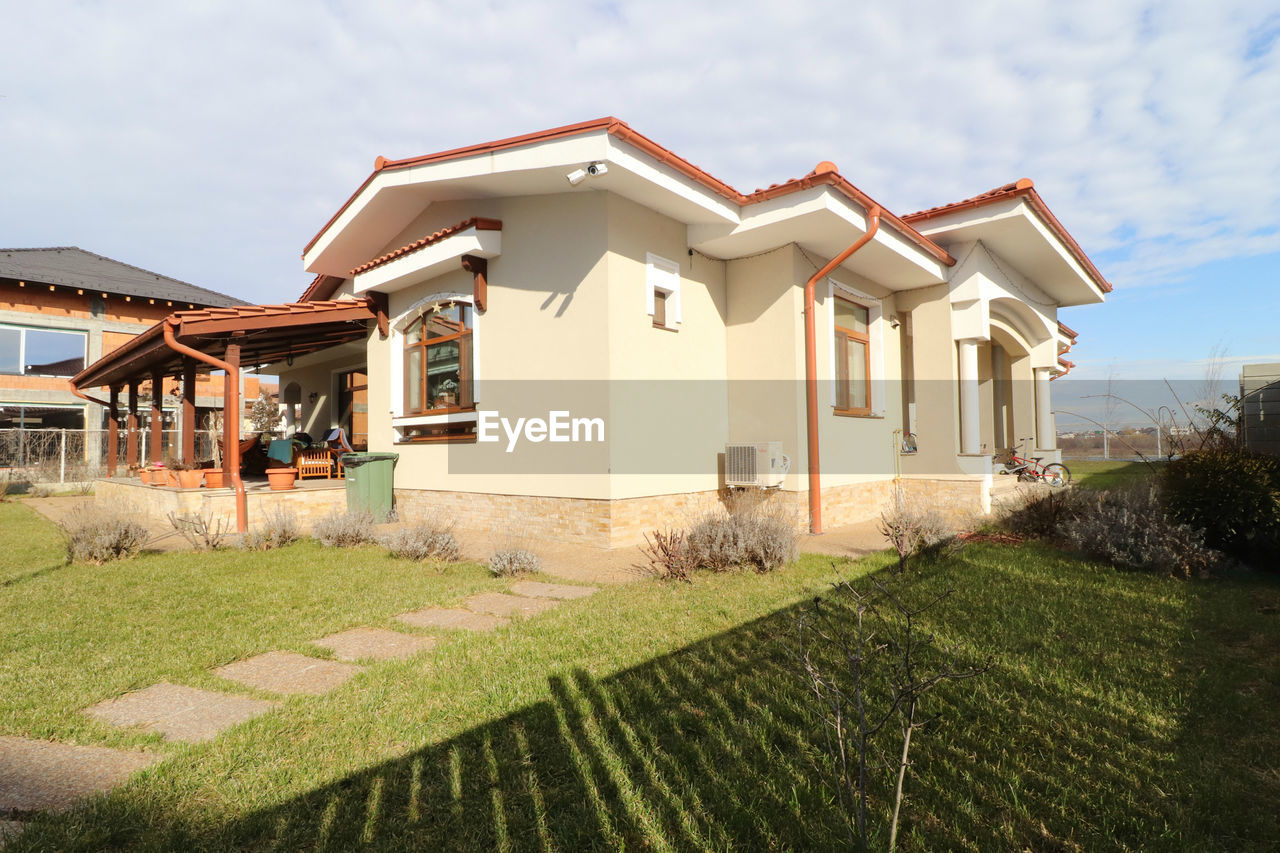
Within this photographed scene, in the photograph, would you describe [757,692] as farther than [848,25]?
No

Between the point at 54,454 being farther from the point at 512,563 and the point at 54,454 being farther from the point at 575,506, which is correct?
the point at 512,563

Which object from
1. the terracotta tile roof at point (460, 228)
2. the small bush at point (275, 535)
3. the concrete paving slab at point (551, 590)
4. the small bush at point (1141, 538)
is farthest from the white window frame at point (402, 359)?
the small bush at point (1141, 538)

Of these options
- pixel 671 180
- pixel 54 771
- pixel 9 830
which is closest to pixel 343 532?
pixel 54 771

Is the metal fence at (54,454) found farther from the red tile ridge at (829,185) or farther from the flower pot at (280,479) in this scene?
the red tile ridge at (829,185)

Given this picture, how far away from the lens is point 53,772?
82.6 inches

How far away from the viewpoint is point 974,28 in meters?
6.90

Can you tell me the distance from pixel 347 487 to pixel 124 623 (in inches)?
192

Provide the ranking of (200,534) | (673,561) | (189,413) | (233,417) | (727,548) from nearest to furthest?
(673,561)
(727,548)
(200,534)
(233,417)
(189,413)

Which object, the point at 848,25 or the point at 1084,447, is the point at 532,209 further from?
the point at 1084,447

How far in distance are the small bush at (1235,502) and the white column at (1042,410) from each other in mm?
6731

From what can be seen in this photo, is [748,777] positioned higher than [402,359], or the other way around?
[402,359]

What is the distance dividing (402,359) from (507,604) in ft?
19.3

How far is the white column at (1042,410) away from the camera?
11688mm

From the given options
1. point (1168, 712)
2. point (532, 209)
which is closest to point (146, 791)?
point (1168, 712)
